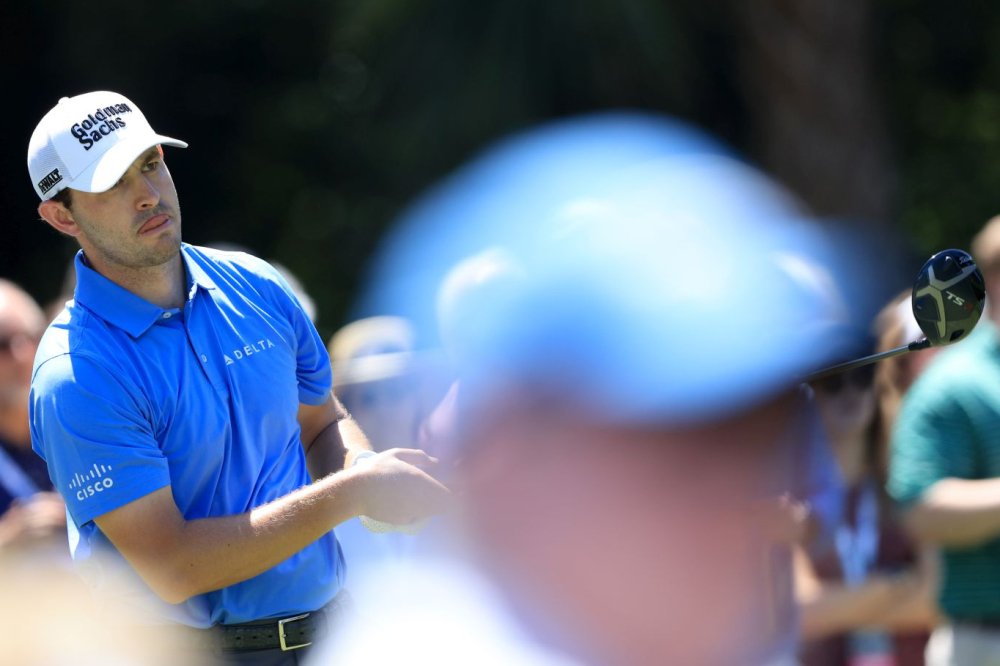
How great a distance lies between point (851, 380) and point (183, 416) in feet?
7.78

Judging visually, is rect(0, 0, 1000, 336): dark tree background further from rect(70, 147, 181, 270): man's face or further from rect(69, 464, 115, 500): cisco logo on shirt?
rect(69, 464, 115, 500): cisco logo on shirt

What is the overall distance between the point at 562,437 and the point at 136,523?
51.1 inches

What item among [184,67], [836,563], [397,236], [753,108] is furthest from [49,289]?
[836,563]

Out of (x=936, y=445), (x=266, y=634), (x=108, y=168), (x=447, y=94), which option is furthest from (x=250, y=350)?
(x=447, y=94)

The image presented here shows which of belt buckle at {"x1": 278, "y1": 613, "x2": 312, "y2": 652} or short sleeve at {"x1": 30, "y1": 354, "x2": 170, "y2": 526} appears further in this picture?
belt buckle at {"x1": 278, "y1": 613, "x2": 312, "y2": 652}

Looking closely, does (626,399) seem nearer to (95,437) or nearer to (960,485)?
(95,437)

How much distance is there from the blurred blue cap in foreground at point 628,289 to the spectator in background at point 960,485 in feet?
7.95

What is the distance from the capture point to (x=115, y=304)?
264 centimetres

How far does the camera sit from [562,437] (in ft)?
4.94

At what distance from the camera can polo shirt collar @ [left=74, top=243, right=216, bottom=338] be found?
2.62 metres

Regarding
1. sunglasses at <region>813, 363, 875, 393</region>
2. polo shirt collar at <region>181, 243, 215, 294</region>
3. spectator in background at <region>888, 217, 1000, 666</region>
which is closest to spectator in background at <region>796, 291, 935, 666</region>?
sunglasses at <region>813, 363, 875, 393</region>

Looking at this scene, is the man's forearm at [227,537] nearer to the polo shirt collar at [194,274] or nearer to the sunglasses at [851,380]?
the polo shirt collar at [194,274]

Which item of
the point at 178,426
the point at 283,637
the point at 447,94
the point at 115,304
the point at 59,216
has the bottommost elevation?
the point at 283,637

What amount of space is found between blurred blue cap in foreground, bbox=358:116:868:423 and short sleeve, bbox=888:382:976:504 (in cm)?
242
